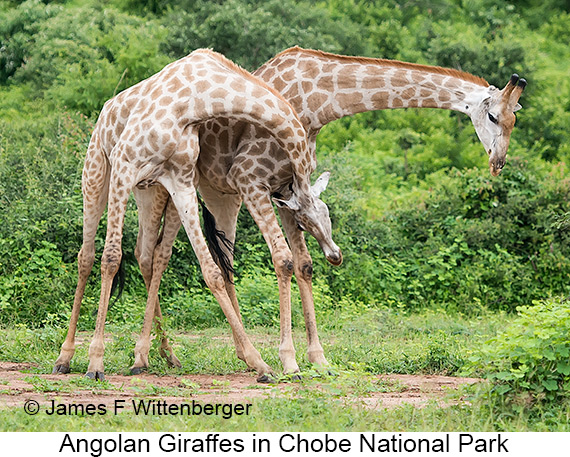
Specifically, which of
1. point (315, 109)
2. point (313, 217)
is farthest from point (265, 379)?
point (315, 109)

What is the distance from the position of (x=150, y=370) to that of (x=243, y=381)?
0.92m

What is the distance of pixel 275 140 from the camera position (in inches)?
266

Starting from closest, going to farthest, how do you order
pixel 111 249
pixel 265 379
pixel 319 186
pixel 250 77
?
pixel 265 379, pixel 111 249, pixel 250 77, pixel 319 186

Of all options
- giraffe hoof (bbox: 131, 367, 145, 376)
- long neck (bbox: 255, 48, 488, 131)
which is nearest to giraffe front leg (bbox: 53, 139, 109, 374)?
giraffe hoof (bbox: 131, 367, 145, 376)

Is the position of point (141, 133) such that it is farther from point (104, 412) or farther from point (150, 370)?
point (104, 412)

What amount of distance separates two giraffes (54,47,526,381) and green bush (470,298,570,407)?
1.72 metres

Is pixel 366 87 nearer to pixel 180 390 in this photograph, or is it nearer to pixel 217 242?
pixel 217 242

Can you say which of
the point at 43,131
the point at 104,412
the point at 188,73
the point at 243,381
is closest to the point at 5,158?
the point at 43,131

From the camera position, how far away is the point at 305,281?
6.90 meters

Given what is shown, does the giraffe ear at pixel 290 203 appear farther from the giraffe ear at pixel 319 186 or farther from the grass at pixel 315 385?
the grass at pixel 315 385

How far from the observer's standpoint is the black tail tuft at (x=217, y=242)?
7.11 metres

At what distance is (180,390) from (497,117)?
10.9 feet

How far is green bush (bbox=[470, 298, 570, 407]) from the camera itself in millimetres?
4871

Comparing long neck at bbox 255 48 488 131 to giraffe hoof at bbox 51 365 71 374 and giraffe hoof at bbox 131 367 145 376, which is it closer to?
giraffe hoof at bbox 131 367 145 376
